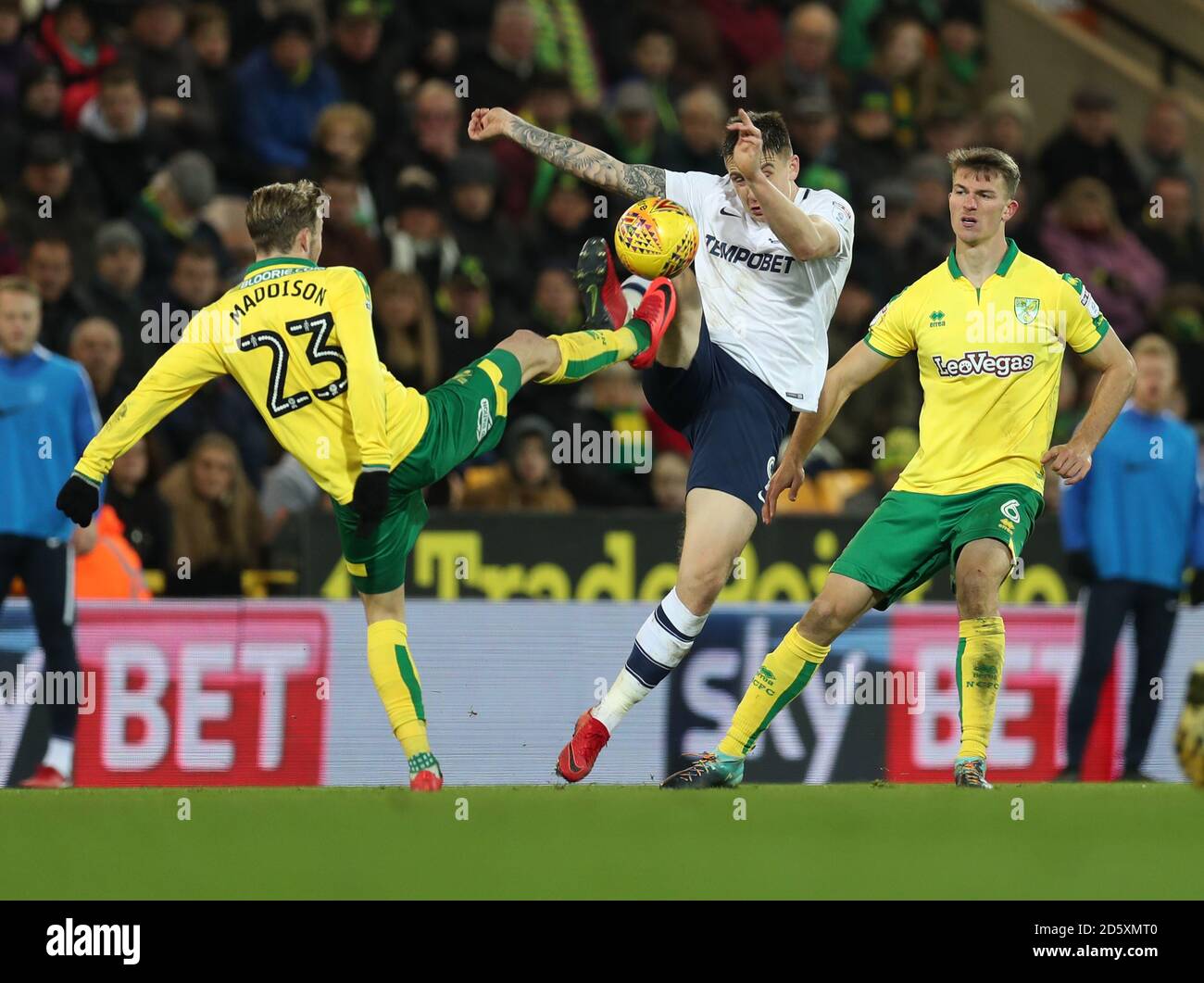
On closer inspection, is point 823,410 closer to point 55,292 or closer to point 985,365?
point 985,365

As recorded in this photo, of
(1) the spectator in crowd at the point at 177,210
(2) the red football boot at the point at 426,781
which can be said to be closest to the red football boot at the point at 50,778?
(2) the red football boot at the point at 426,781

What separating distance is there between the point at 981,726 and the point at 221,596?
15.4ft

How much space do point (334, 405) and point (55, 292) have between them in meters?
4.94

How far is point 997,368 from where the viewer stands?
7.42 m

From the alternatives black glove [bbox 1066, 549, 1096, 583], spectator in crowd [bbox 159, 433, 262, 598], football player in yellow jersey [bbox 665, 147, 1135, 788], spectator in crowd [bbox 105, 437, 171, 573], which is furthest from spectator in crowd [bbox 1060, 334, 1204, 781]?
spectator in crowd [bbox 105, 437, 171, 573]

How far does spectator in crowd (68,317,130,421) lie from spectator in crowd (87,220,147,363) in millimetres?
367

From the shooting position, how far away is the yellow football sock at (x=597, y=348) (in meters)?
7.67

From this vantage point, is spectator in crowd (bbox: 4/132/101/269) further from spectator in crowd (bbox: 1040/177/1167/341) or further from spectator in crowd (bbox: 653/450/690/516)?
spectator in crowd (bbox: 1040/177/1167/341)

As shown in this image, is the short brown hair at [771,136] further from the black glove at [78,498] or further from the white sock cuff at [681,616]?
the black glove at [78,498]

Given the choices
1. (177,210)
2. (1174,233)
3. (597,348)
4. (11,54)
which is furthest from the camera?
(1174,233)

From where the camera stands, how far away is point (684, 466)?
39.6 ft

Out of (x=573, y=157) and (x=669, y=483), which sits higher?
(x=573, y=157)

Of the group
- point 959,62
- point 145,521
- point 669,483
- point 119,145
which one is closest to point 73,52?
point 119,145
